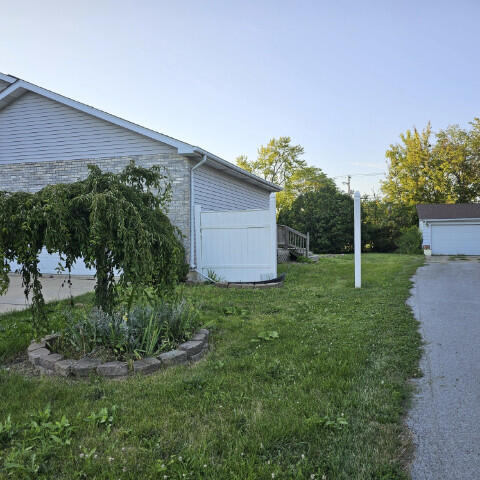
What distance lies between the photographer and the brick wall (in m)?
8.57

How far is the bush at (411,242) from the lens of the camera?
1956cm

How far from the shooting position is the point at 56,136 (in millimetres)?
9703

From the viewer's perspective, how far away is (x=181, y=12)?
9914 millimetres

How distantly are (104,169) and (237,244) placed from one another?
13.4ft

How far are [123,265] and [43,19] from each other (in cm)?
1021

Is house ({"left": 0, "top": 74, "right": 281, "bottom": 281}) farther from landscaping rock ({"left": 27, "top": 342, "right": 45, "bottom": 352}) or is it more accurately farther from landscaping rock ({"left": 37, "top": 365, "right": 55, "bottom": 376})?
landscaping rock ({"left": 37, "top": 365, "right": 55, "bottom": 376})

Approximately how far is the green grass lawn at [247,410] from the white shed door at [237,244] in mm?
3831

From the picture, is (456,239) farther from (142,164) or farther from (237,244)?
(142,164)

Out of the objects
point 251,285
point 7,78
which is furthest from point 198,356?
point 7,78

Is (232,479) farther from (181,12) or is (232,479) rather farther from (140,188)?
(181,12)

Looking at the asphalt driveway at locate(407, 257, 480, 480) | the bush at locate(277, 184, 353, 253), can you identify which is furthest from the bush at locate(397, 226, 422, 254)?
the asphalt driveway at locate(407, 257, 480, 480)

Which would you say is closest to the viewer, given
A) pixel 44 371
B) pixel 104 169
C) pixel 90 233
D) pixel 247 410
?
pixel 247 410

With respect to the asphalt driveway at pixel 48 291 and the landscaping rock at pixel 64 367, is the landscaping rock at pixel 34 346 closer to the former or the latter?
the landscaping rock at pixel 64 367

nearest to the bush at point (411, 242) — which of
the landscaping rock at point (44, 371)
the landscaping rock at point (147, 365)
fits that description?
the landscaping rock at point (147, 365)
